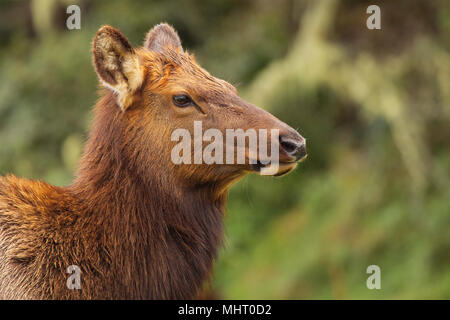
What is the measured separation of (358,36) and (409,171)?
1910mm

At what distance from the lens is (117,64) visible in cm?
316

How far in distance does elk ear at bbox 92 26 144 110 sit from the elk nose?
822mm

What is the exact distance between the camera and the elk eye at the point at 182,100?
3.19 m

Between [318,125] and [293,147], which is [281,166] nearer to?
→ [293,147]

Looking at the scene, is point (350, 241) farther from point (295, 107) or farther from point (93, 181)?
point (93, 181)

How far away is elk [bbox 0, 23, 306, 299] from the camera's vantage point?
10.1 feet

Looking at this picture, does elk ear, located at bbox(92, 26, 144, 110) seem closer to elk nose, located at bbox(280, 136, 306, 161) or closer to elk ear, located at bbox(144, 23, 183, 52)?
elk ear, located at bbox(144, 23, 183, 52)

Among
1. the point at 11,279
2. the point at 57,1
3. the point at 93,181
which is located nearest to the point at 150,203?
the point at 93,181

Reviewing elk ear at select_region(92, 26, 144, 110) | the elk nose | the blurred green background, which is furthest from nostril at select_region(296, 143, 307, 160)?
the blurred green background

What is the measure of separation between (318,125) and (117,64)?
532cm

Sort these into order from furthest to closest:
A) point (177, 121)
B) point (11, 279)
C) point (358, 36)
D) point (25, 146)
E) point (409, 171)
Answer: point (25, 146), point (358, 36), point (409, 171), point (177, 121), point (11, 279)

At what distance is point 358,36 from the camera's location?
313 inches

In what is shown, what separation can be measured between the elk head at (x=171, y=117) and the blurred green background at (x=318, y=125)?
3713 millimetres

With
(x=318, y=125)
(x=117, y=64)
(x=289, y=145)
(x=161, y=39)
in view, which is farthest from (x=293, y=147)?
(x=318, y=125)
